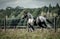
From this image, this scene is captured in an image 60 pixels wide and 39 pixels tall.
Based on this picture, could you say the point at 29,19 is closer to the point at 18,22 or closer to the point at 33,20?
the point at 33,20

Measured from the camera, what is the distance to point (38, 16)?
372cm

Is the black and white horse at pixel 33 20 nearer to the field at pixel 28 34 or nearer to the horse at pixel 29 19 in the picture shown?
the horse at pixel 29 19

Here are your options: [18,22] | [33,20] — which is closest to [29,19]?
[33,20]

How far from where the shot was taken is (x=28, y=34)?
3.71 meters

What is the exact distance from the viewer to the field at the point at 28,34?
367 centimetres

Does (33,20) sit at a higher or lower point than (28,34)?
higher

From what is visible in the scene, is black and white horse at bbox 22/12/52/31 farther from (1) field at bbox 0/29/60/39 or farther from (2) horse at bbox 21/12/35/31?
(1) field at bbox 0/29/60/39

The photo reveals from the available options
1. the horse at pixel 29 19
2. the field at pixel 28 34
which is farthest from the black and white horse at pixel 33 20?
the field at pixel 28 34

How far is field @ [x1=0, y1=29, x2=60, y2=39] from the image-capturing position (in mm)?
3670

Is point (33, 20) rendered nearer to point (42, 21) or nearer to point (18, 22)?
point (42, 21)

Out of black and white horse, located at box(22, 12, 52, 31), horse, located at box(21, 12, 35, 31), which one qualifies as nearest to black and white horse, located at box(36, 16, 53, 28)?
black and white horse, located at box(22, 12, 52, 31)

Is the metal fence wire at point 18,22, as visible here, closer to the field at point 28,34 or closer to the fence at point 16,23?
the fence at point 16,23

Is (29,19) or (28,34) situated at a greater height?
(29,19)

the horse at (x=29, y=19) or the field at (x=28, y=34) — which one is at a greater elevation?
the horse at (x=29, y=19)
